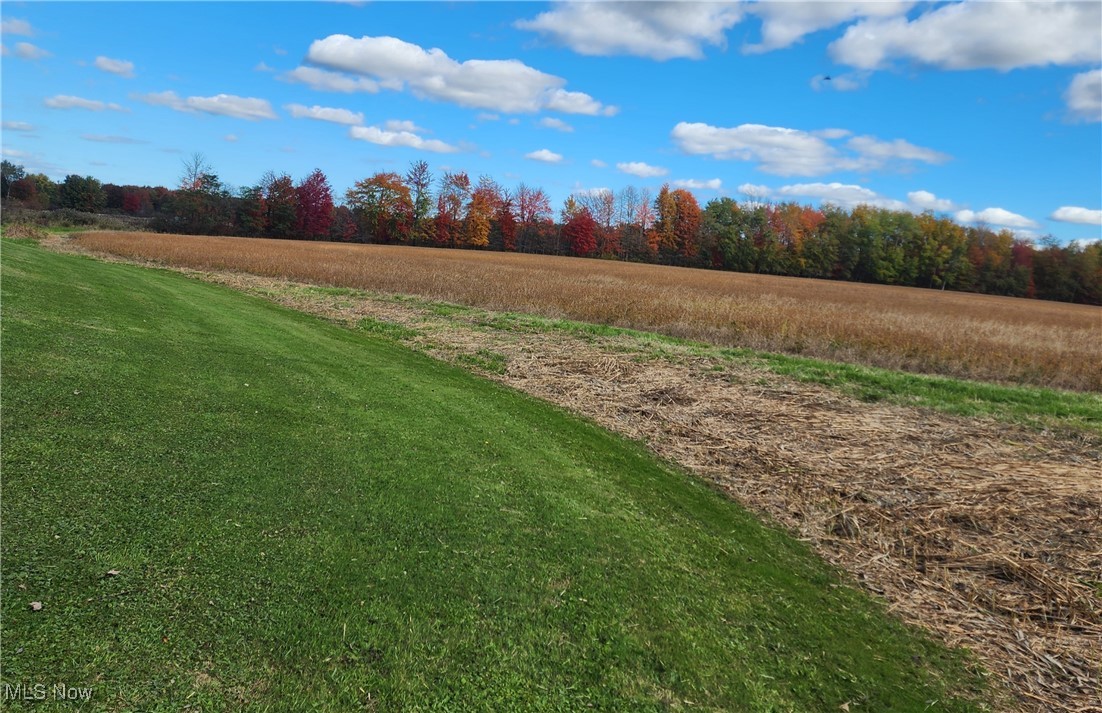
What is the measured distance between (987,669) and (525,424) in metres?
4.60

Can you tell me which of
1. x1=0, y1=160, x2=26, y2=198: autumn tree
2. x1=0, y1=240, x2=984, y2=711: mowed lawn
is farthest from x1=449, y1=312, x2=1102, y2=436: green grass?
x1=0, y1=160, x2=26, y2=198: autumn tree

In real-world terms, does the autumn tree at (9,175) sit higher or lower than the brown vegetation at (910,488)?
higher

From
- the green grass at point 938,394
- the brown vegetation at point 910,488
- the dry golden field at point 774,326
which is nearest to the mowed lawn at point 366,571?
the brown vegetation at point 910,488

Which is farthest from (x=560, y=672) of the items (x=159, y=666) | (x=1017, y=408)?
(x=1017, y=408)

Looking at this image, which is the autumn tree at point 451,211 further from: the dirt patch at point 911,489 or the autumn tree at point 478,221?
the dirt patch at point 911,489

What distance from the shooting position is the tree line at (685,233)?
7462cm

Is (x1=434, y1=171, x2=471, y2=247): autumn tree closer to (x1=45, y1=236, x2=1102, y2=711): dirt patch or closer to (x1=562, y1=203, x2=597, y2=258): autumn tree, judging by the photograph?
(x1=562, y1=203, x2=597, y2=258): autumn tree

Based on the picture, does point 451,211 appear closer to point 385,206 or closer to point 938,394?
point 385,206

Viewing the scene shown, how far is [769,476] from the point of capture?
650 centimetres

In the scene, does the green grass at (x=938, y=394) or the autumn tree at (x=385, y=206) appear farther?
the autumn tree at (x=385, y=206)

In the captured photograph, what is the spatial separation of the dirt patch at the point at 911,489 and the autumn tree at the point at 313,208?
230 ft

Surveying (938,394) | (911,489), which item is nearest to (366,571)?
(911,489)

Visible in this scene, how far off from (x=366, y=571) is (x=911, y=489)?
19.0ft

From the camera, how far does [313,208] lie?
73375 mm
